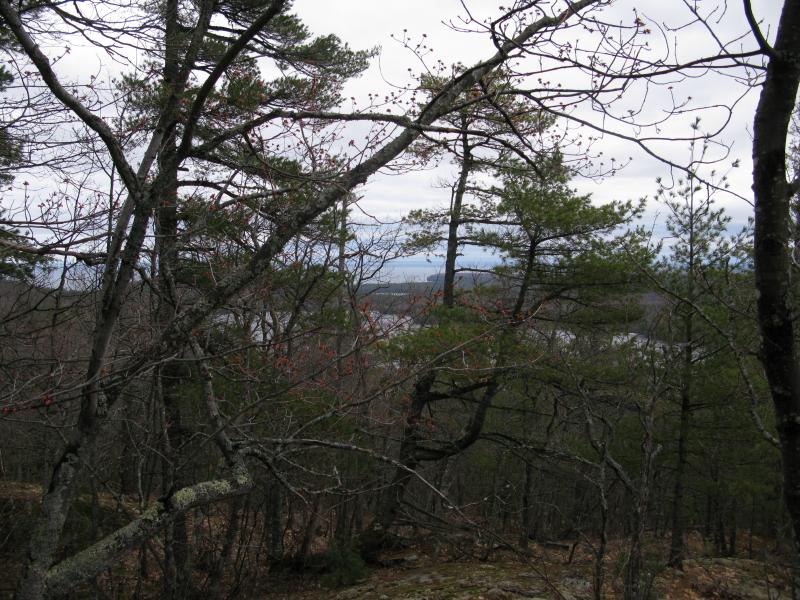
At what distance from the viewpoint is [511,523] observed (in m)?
19.3

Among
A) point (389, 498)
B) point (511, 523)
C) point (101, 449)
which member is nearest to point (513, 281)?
point (389, 498)

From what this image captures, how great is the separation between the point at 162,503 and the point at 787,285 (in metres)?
2.71

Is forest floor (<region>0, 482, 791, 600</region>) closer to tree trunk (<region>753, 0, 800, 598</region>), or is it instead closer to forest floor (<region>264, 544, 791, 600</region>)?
forest floor (<region>264, 544, 791, 600</region>)

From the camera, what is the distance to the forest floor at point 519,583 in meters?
7.44

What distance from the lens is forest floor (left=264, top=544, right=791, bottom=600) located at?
7438 mm

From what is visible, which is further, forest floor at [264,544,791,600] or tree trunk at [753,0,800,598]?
forest floor at [264,544,791,600]

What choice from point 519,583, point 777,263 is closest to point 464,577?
point 519,583

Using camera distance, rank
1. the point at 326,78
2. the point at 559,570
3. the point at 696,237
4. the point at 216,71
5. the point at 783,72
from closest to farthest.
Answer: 1. the point at 783,72
2. the point at 216,71
3. the point at 326,78
4. the point at 559,570
5. the point at 696,237

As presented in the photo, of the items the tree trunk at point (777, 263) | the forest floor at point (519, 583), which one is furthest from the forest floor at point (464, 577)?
the tree trunk at point (777, 263)

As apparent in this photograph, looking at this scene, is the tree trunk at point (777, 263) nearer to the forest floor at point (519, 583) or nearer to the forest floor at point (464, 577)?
the forest floor at point (519, 583)

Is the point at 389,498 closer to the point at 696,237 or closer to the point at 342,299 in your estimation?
the point at 342,299

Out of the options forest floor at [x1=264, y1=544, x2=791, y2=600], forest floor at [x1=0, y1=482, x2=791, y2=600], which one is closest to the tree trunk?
forest floor at [x1=264, y1=544, x2=791, y2=600]

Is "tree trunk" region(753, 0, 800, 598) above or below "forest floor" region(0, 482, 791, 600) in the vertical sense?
above

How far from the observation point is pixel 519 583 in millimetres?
7910
